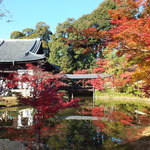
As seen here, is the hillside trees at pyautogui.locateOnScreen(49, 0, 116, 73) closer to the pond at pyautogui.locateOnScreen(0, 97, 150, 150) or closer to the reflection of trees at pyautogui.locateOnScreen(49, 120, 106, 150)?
the pond at pyautogui.locateOnScreen(0, 97, 150, 150)

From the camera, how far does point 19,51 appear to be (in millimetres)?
13867

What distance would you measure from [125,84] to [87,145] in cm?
1419

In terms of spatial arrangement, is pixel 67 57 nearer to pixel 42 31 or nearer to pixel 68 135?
pixel 42 31

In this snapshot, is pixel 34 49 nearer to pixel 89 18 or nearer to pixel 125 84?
pixel 125 84

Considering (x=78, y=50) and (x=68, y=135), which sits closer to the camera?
(x=68, y=135)

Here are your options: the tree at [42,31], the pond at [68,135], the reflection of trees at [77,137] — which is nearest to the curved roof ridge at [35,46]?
the pond at [68,135]

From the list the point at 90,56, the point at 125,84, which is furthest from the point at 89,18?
the point at 125,84

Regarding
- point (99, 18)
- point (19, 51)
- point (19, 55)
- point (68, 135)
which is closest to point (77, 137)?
point (68, 135)

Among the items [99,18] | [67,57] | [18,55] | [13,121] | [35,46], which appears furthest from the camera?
[99,18]

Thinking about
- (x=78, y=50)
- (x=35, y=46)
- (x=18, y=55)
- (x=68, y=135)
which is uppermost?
(x=78, y=50)

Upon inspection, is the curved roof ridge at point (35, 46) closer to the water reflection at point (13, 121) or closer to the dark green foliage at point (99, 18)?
the water reflection at point (13, 121)

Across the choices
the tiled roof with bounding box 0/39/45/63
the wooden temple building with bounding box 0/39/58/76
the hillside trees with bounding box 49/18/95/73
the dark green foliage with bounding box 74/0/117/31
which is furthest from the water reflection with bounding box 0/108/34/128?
the dark green foliage with bounding box 74/0/117/31

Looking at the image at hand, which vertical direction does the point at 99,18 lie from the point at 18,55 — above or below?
above

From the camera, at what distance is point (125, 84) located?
1809cm
